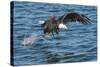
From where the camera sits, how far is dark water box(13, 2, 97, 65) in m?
2.49

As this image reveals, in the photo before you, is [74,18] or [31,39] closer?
[31,39]

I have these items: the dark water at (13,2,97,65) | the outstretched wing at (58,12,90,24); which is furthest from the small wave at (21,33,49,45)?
the outstretched wing at (58,12,90,24)

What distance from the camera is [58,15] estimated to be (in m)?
2.67

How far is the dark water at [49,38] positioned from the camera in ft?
8.17

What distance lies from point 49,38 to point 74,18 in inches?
15.4

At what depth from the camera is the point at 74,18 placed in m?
2.76

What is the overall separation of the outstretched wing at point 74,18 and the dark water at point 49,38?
45 mm

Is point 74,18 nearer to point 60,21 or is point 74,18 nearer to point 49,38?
point 60,21

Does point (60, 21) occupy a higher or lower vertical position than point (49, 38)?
higher

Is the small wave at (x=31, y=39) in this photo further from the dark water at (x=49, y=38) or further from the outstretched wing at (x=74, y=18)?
the outstretched wing at (x=74, y=18)

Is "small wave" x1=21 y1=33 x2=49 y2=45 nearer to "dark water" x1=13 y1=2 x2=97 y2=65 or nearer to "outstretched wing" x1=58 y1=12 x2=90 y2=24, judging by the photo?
"dark water" x1=13 y1=2 x2=97 y2=65

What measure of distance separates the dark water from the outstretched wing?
45 millimetres

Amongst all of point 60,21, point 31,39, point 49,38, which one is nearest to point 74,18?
point 60,21

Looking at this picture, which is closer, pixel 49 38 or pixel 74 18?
pixel 49 38
